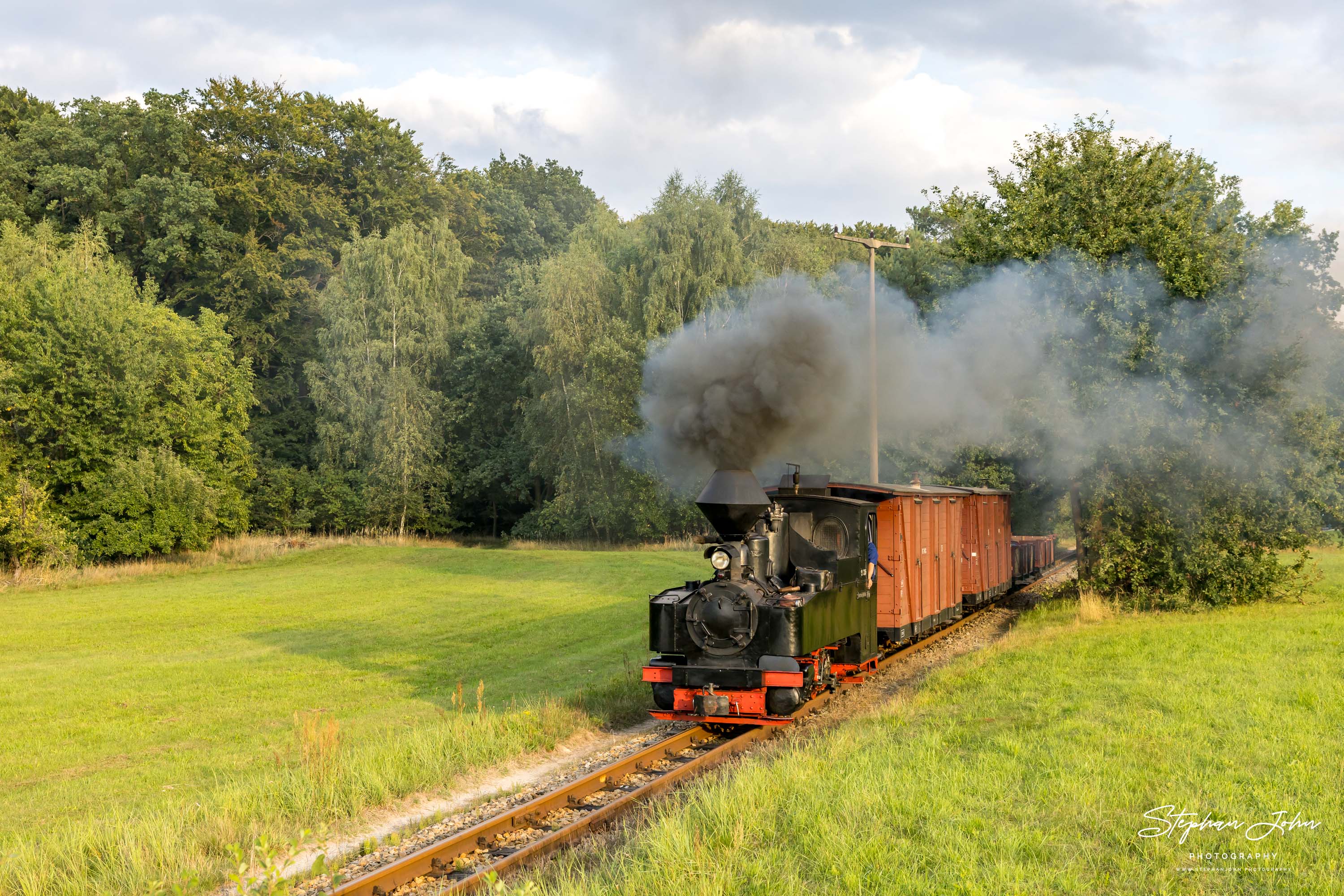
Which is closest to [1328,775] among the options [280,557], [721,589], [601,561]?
[721,589]

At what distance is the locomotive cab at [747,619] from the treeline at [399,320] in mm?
10333

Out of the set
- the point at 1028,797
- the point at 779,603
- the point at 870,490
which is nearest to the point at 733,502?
the point at 779,603

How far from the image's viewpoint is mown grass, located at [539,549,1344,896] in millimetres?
6039

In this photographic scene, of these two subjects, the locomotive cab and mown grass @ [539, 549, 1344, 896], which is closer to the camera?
mown grass @ [539, 549, 1344, 896]

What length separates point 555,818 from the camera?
8.36m

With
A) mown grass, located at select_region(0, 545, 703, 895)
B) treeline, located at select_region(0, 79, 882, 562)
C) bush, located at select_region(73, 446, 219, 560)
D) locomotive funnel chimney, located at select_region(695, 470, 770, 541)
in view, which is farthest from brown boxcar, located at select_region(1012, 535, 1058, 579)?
bush, located at select_region(73, 446, 219, 560)

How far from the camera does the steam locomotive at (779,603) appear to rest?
35.1ft

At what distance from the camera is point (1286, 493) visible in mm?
18719

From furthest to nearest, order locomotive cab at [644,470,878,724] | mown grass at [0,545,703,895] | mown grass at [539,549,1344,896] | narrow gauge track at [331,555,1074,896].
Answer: locomotive cab at [644,470,878,724]
mown grass at [0,545,703,895]
narrow gauge track at [331,555,1074,896]
mown grass at [539,549,1344,896]

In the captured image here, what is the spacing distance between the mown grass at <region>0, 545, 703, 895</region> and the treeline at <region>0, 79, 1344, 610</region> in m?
9.83

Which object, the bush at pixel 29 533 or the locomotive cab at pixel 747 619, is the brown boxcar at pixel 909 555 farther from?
the bush at pixel 29 533

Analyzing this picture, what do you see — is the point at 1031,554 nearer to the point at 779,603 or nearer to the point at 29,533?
the point at 779,603

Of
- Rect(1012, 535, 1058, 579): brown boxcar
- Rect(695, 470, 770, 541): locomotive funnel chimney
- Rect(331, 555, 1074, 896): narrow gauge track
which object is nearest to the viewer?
Rect(331, 555, 1074, 896): narrow gauge track

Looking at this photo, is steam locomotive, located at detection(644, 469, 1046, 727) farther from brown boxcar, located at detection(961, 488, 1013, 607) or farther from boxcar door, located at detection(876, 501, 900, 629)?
brown boxcar, located at detection(961, 488, 1013, 607)
